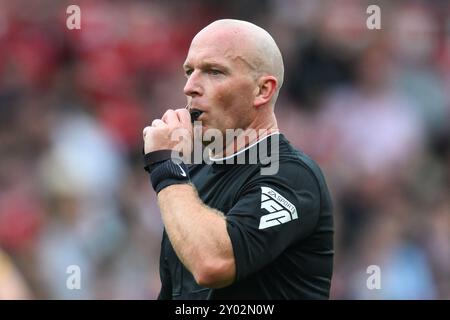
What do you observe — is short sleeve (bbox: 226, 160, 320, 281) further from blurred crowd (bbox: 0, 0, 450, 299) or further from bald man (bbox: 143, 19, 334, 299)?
blurred crowd (bbox: 0, 0, 450, 299)

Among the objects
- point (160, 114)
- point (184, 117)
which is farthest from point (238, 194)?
point (160, 114)

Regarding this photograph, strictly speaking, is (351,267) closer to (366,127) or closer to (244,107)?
(366,127)

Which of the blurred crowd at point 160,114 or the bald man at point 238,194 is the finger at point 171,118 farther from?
the blurred crowd at point 160,114

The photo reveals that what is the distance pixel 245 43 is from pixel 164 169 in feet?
2.13

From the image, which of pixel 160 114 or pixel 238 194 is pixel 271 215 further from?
pixel 160 114

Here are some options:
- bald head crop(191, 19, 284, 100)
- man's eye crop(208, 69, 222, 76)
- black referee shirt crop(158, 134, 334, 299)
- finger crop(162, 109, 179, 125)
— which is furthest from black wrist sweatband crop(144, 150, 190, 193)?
bald head crop(191, 19, 284, 100)

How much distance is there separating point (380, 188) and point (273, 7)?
2645mm

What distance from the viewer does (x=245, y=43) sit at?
4.15 meters

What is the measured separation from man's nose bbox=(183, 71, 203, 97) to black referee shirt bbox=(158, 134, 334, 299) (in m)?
0.34

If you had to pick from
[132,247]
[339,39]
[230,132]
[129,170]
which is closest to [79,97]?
[129,170]

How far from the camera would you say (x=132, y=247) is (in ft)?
28.6

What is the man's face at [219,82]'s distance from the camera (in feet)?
13.6

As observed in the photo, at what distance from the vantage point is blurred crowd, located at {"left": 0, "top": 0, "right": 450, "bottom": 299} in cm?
866

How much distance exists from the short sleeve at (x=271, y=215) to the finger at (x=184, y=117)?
0.36m
